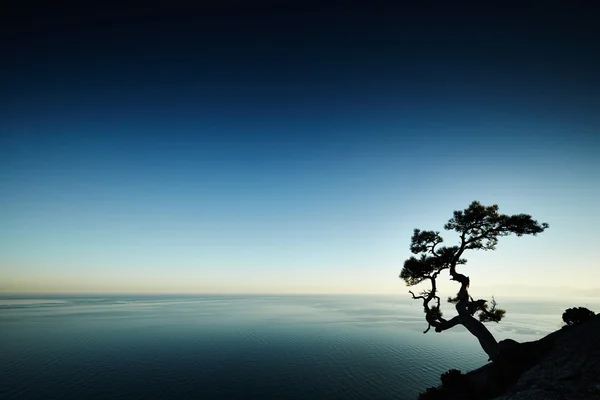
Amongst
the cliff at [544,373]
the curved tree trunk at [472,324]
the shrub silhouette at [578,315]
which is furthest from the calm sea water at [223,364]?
the shrub silhouette at [578,315]

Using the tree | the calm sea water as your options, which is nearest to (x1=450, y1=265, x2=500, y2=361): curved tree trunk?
the tree

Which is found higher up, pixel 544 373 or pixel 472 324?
pixel 472 324

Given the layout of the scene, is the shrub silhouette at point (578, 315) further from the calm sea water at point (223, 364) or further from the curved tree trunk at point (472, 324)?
the calm sea water at point (223, 364)

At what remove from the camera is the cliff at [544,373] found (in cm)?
1588

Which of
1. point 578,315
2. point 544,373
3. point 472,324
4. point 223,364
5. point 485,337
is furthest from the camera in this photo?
point 223,364

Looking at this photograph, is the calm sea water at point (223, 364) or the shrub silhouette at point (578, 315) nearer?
the shrub silhouette at point (578, 315)

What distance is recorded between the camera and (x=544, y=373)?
18422 millimetres

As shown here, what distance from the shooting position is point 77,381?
4891cm

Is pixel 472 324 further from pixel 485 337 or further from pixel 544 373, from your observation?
pixel 544 373

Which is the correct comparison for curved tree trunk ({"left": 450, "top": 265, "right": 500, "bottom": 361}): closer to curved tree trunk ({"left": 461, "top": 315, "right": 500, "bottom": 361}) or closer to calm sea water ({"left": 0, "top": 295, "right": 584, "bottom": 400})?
curved tree trunk ({"left": 461, "top": 315, "right": 500, "bottom": 361})

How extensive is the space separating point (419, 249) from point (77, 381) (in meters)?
62.0

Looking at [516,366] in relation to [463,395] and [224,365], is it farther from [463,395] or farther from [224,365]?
[224,365]

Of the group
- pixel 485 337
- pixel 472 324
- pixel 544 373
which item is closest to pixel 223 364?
pixel 472 324

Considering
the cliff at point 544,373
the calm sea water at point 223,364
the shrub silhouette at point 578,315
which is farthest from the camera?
the calm sea water at point 223,364
